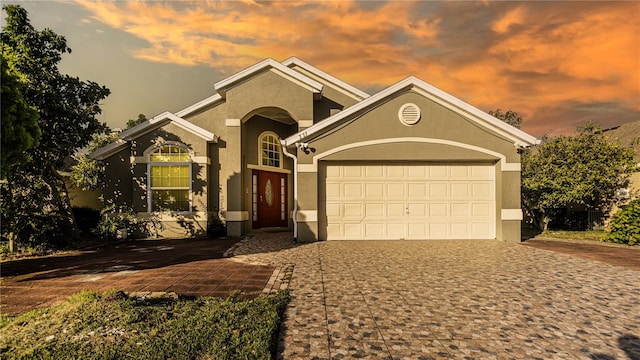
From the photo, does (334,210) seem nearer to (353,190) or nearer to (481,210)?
(353,190)

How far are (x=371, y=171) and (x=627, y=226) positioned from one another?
8.95m

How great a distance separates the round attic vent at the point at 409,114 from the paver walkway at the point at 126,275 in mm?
7106

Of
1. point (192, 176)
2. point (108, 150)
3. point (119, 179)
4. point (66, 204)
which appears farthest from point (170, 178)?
point (66, 204)

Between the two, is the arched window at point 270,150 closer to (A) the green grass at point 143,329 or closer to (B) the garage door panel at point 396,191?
(B) the garage door panel at point 396,191

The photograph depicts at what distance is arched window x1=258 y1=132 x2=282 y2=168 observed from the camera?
15766 millimetres

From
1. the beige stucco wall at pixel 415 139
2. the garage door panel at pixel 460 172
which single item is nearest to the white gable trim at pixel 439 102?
the beige stucco wall at pixel 415 139

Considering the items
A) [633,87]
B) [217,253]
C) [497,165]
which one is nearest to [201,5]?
[217,253]

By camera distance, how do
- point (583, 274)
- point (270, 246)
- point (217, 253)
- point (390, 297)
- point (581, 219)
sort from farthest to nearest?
point (581, 219) < point (270, 246) < point (217, 253) < point (583, 274) < point (390, 297)

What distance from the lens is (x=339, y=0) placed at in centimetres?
1113

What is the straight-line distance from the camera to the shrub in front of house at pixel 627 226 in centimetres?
1144

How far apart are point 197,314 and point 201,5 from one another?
34.3ft

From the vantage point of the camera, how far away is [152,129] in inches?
526

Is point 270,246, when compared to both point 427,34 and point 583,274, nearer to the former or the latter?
point 583,274

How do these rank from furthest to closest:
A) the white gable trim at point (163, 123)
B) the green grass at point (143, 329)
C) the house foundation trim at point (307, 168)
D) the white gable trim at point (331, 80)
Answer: the white gable trim at point (331, 80) < the white gable trim at point (163, 123) < the house foundation trim at point (307, 168) < the green grass at point (143, 329)
